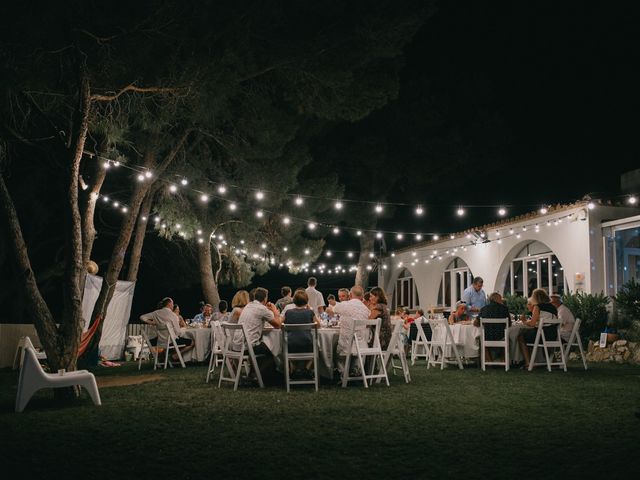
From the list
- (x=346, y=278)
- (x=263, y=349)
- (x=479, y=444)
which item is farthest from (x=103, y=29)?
(x=346, y=278)

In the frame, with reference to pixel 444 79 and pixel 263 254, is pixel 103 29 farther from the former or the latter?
pixel 444 79

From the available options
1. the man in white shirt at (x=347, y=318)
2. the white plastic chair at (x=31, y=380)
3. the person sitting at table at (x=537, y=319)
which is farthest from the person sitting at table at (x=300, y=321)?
the person sitting at table at (x=537, y=319)

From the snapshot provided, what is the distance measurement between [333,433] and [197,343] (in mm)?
6164

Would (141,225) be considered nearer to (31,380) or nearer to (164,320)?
(164,320)

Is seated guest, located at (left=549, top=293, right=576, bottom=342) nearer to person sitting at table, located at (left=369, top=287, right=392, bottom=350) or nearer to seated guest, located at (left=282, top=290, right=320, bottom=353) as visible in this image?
person sitting at table, located at (left=369, top=287, right=392, bottom=350)

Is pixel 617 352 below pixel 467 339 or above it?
below

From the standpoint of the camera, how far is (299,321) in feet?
21.4

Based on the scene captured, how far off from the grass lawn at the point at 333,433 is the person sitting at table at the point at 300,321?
1.42 ft

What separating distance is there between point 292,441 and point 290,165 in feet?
32.9

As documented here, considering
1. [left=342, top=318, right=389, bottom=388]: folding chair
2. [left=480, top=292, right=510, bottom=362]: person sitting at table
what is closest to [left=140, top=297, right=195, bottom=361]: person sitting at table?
[left=342, top=318, right=389, bottom=388]: folding chair

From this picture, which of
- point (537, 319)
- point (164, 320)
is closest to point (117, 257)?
point (164, 320)

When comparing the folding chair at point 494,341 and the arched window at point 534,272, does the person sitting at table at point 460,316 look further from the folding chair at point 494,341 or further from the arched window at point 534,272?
the arched window at point 534,272

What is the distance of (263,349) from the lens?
666 cm

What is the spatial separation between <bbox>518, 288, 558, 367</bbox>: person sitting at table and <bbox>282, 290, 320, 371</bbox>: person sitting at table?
10.7 ft
